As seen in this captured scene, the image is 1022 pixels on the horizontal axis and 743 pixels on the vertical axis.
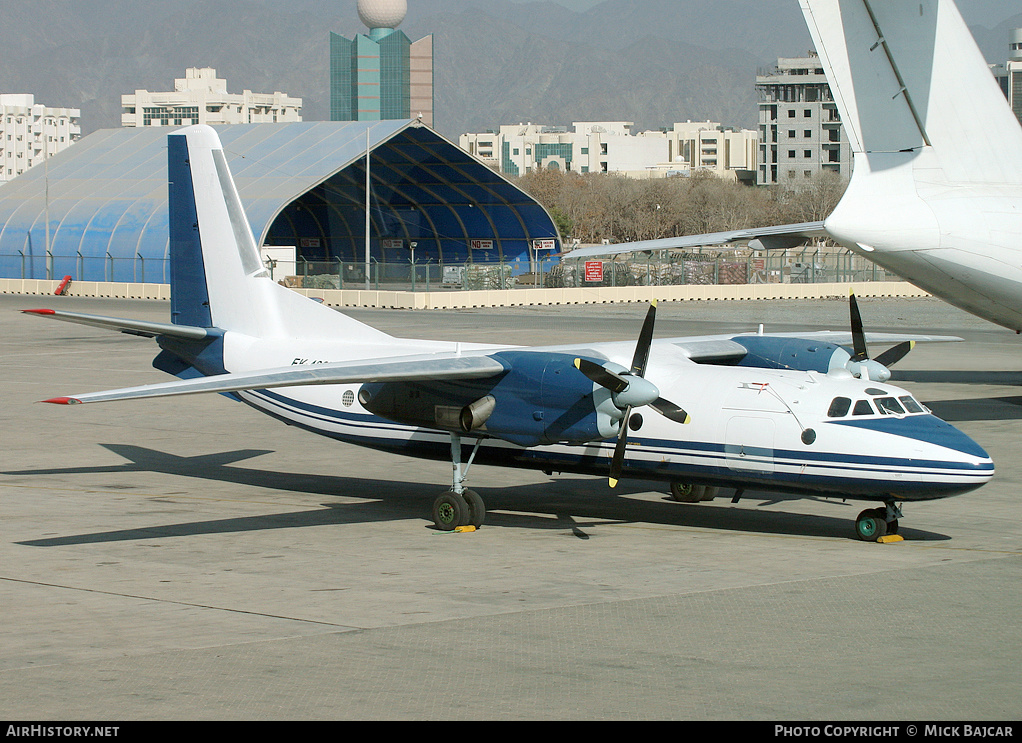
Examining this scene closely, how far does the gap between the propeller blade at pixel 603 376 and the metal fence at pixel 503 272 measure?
55861 millimetres

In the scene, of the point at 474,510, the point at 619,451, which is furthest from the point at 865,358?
the point at 474,510

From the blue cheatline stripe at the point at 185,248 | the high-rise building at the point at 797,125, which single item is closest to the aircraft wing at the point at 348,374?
the blue cheatline stripe at the point at 185,248

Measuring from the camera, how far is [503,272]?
7338 centimetres

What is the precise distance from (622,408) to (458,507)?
3.19m

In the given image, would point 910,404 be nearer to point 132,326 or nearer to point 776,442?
point 776,442

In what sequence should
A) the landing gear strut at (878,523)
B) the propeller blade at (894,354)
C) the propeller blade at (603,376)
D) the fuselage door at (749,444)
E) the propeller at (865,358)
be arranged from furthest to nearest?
the propeller blade at (894,354)
the propeller at (865,358)
the fuselage door at (749,444)
the landing gear strut at (878,523)
the propeller blade at (603,376)

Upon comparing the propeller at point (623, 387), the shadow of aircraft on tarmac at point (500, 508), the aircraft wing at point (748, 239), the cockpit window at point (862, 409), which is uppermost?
the aircraft wing at point (748, 239)

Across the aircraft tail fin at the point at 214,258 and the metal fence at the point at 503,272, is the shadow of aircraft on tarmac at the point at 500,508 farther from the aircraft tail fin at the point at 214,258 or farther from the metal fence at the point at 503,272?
the metal fence at the point at 503,272

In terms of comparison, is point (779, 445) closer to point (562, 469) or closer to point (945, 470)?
point (945, 470)

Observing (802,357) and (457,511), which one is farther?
(802,357)

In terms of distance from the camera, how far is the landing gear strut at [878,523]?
1717 centimetres

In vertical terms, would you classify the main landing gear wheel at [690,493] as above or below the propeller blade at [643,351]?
below

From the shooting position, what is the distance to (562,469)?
19.0 m

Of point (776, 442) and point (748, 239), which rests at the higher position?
point (748, 239)
